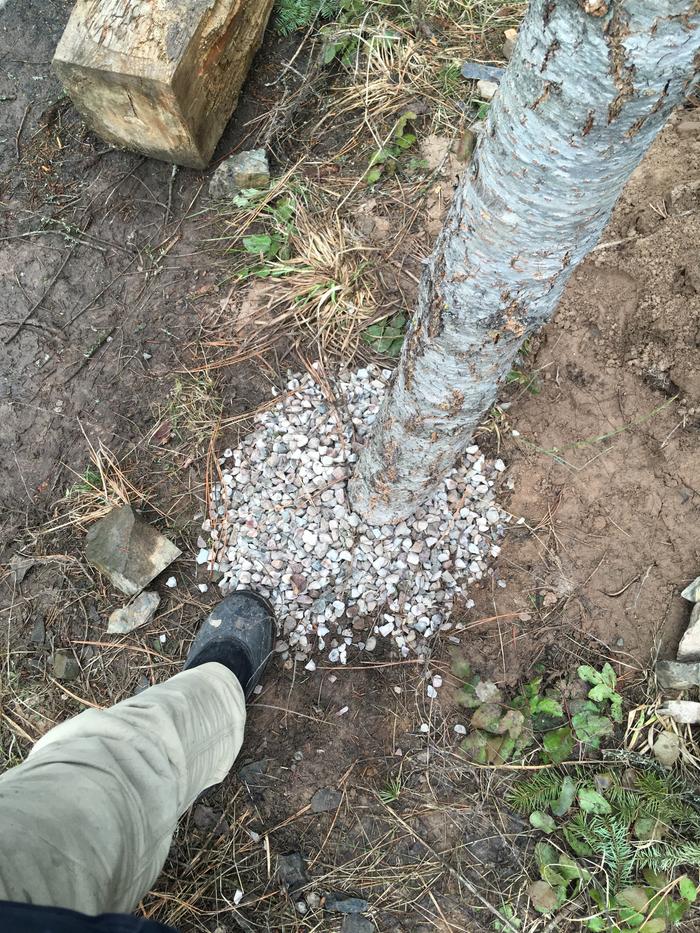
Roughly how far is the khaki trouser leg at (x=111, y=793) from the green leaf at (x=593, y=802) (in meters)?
1.20

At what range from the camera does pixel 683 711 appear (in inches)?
84.2

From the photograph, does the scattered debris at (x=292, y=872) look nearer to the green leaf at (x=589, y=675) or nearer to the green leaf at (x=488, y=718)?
the green leaf at (x=488, y=718)

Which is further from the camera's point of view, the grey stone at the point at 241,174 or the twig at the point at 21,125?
the twig at the point at 21,125

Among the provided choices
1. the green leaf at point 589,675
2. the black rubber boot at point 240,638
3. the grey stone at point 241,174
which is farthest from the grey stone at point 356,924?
the grey stone at point 241,174

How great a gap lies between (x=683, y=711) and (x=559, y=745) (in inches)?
17.8

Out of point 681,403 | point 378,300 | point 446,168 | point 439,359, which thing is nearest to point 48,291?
point 378,300

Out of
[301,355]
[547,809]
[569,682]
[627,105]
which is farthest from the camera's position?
[301,355]

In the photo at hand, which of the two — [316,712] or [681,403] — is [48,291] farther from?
[681,403]

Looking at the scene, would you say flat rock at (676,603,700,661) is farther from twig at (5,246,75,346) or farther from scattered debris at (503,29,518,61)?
twig at (5,246,75,346)

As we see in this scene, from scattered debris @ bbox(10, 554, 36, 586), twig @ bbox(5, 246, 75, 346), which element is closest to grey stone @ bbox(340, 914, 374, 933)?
scattered debris @ bbox(10, 554, 36, 586)

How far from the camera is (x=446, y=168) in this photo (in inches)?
113

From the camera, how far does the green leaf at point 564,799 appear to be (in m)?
2.09

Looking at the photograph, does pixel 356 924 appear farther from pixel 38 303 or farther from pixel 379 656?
pixel 38 303

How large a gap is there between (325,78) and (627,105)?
2.87 m
